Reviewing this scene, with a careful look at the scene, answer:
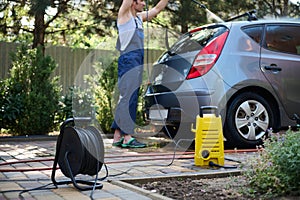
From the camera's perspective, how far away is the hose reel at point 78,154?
288 cm

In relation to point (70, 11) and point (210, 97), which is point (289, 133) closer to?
point (210, 97)

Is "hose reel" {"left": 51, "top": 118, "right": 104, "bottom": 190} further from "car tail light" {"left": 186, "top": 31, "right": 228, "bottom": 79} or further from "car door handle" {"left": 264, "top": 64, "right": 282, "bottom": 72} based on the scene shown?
"car door handle" {"left": 264, "top": 64, "right": 282, "bottom": 72}

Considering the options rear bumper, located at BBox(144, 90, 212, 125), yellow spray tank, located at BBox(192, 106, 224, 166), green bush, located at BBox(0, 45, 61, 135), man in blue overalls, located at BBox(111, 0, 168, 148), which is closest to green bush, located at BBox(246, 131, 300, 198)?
yellow spray tank, located at BBox(192, 106, 224, 166)

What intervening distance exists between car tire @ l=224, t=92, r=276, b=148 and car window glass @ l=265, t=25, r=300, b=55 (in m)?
0.65

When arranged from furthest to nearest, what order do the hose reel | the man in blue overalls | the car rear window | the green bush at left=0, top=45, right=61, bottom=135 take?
1. the green bush at left=0, top=45, right=61, bottom=135
2. the man in blue overalls
3. the car rear window
4. the hose reel

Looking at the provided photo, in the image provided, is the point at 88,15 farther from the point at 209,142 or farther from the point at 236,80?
the point at 209,142

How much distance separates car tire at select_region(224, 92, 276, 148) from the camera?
482 cm

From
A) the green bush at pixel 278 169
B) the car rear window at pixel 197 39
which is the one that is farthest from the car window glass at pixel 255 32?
the green bush at pixel 278 169

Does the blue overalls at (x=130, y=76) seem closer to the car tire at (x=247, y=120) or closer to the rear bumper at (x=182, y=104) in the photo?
the rear bumper at (x=182, y=104)

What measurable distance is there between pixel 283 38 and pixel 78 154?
10.9ft

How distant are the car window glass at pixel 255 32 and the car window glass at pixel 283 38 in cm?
10

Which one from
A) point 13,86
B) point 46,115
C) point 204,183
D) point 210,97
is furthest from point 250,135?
point 13,86

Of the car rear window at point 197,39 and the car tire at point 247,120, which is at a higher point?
the car rear window at point 197,39

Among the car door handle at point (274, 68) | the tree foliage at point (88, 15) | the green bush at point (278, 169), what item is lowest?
the green bush at point (278, 169)
